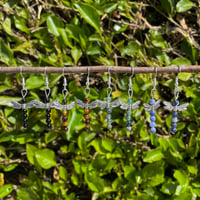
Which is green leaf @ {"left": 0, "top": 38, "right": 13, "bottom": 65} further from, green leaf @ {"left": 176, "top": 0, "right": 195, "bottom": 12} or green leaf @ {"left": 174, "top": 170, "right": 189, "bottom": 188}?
green leaf @ {"left": 174, "top": 170, "right": 189, "bottom": 188}

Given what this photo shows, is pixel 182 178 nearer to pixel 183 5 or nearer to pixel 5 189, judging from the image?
pixel 183 5

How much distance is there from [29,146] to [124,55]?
67cm

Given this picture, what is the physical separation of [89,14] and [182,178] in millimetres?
851

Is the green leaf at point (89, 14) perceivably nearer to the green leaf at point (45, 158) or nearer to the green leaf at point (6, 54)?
the green leaf at point (6, 54)

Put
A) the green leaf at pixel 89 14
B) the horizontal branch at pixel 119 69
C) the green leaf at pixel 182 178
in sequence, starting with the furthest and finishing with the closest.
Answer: the green leaf at pixel 182 178 < the green leaf at pixel 89 14 < the horizontal branch at pixel 119 69

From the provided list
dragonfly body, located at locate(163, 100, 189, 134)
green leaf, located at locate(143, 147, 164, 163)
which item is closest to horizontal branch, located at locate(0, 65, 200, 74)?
dragonfly body, located at locate(163, 100, 189, 134)

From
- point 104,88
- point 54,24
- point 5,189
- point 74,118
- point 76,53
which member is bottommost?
point 5,189

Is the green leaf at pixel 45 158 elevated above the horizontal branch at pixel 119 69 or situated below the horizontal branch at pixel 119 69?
below

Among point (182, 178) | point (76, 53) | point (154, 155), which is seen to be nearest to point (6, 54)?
point (76, 53)

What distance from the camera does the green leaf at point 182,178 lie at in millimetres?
1472

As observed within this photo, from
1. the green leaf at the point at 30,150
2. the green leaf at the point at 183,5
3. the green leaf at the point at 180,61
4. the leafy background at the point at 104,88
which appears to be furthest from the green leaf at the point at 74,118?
the green leaf at the point at 183,5

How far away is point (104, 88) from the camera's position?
147cm

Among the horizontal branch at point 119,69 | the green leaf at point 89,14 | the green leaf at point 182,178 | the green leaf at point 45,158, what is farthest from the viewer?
the green leaf at point 45,158

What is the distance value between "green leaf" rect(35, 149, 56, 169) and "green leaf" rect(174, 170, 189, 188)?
63cm
